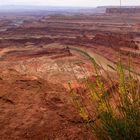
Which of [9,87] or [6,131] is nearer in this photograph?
[6,131]

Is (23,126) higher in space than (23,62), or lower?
higher

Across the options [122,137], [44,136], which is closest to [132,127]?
[122,137]

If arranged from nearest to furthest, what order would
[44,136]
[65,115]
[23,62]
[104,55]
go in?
[44,136], [65,115], [23,62], [104,55]

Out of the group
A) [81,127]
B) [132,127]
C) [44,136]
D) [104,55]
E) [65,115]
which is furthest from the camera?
[104,55]

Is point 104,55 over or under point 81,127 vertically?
under

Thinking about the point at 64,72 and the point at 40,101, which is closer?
the point at 40,101

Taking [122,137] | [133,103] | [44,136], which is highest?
[133,103]

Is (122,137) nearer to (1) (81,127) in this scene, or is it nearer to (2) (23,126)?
(1) (81,127)

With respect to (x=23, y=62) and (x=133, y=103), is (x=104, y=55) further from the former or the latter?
(x=133, y=103)

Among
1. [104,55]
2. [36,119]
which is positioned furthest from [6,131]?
[104,55]
